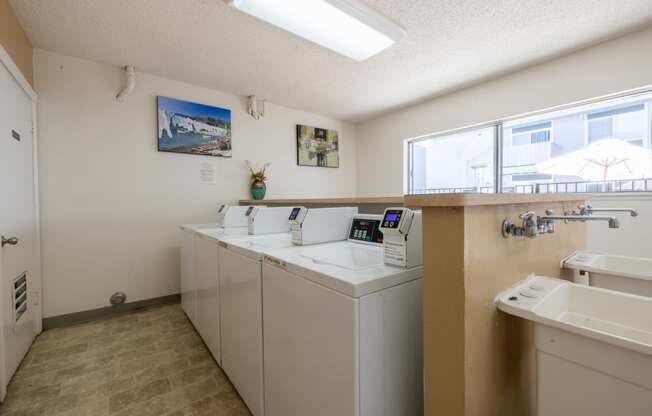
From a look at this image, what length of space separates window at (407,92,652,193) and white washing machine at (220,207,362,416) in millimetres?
2482

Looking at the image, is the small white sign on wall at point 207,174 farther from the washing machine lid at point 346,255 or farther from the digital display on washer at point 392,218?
the digital display on washer at point 392,218

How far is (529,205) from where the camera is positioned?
1.08m

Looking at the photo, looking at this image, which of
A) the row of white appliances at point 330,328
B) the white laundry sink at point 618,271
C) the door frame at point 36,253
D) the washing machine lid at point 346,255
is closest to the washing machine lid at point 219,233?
the row of white appliances at point 330,328

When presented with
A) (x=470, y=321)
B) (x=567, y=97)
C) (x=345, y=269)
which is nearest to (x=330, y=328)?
(x=345, y=269)

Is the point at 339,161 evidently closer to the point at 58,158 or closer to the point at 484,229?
the point at 58,158

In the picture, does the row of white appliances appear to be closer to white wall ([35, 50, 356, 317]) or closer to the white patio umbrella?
white wall ([35, 50, 356, 317])

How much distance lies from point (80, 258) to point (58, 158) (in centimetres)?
91

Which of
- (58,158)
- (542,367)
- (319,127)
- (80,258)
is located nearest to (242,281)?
(542,367)

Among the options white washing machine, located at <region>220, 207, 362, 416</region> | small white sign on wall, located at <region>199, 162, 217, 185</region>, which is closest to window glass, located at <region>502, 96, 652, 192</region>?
white washing machine, located at <region>220, 207, 362, 416</region>

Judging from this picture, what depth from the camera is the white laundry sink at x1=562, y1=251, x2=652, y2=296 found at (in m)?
1.16

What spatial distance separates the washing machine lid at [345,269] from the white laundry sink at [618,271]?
3.03 feet

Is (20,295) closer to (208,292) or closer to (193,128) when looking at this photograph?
(208,292)

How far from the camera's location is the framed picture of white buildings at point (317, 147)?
4.02 meters

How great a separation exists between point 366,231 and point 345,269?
2.09ft
